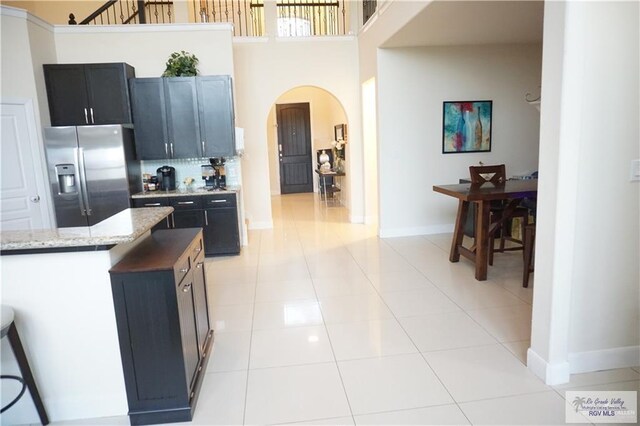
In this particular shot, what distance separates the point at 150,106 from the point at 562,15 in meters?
4.47

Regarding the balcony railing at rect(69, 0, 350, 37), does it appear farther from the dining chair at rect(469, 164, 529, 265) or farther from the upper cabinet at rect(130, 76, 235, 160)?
the dining chair at rect(469, 164, 529, 265)

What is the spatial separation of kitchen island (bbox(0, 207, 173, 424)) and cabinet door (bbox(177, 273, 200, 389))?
34cm

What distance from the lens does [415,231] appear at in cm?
579

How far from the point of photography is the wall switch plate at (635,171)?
2159 mm

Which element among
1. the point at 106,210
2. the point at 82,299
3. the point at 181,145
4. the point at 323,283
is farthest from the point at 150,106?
the point at 82,299

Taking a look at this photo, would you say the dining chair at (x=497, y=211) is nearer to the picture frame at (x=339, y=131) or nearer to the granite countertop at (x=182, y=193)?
the granite countertop at (x=182, y=193)

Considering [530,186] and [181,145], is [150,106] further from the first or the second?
[530,186]

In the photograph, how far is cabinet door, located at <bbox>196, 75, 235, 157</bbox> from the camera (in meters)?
5.02

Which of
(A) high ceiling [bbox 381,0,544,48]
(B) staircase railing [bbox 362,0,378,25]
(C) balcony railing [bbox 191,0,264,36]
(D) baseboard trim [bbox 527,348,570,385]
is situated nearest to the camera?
(D) baseboard trim [bbox 527,348,570,385]

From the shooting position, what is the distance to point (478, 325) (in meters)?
3.02

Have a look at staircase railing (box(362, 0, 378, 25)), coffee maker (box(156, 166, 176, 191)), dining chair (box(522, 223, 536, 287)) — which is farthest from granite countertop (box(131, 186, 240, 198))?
dining chair (box(522, 223, 536, 287))

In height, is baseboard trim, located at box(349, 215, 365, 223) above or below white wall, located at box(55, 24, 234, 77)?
below

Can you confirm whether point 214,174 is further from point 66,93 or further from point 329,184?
point 329,184

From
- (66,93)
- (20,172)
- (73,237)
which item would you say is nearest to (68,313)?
(73,237)
